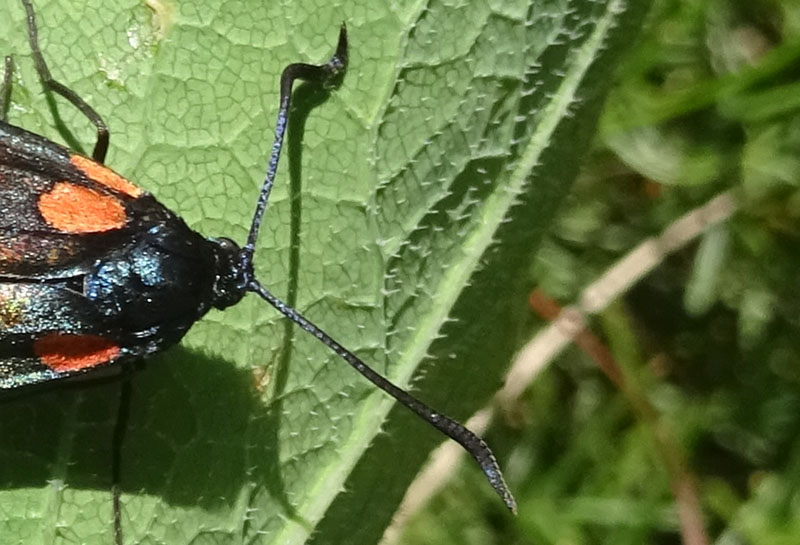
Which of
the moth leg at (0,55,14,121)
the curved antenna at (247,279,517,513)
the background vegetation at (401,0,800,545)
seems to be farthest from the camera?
the background vegetation at (401,0,800,545)

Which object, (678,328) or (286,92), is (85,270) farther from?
(678,328)

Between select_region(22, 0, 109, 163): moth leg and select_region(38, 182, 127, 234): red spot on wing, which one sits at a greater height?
select_region(22, 0, 109, 163): moth leg

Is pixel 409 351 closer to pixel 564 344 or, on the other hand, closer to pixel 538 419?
pixel 564 344

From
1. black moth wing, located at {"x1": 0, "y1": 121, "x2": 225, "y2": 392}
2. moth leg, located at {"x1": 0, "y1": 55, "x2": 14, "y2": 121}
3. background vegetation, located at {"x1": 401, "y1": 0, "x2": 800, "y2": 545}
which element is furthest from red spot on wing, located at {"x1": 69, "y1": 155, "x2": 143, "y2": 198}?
background vegetation, located at {"x1": 401, "y1": 0, "x2": 800, "y2": 545}

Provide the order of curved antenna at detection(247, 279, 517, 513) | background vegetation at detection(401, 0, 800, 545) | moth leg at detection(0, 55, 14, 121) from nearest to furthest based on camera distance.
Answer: curved antenna at detection(247, 279, 517, 513)
moth leg at detection(0, 55, 14, 121)
background vegetation at detection(401, 0, 800, 545)

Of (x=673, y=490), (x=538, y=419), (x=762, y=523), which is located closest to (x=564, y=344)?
(x=538, y=419)

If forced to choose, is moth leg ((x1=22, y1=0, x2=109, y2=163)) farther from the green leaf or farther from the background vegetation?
the background vegetation

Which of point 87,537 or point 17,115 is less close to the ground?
point 17,115
